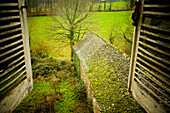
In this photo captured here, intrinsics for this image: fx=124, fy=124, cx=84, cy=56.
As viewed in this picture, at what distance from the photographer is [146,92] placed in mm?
4156

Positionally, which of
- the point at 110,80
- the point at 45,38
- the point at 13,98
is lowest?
the point at 110,80

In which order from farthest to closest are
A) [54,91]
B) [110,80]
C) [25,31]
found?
[54,91]
[110,80]
[25,31]

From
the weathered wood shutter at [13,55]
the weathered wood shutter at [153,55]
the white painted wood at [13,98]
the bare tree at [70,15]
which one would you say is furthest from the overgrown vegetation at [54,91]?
the weathered wood shutter at [13,55]

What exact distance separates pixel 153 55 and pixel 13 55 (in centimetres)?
409

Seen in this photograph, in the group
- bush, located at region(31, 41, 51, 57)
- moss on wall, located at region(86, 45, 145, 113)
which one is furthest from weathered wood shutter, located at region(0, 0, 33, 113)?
bush, located at region(31, 41, 51, 57)

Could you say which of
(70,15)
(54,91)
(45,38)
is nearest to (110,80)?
(54,91)

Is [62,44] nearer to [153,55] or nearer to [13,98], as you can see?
[13,98]

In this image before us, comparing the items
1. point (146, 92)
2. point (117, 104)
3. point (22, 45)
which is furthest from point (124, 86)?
point (22, 45)

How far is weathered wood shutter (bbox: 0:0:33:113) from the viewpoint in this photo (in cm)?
320

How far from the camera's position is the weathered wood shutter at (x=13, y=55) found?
3197 millimetres

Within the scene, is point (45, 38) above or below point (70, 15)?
below

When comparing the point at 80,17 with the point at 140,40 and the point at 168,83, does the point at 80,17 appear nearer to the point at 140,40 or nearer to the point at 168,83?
the point at 140,40

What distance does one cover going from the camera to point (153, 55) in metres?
3.71

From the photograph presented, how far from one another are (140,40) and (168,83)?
1.74 meters
